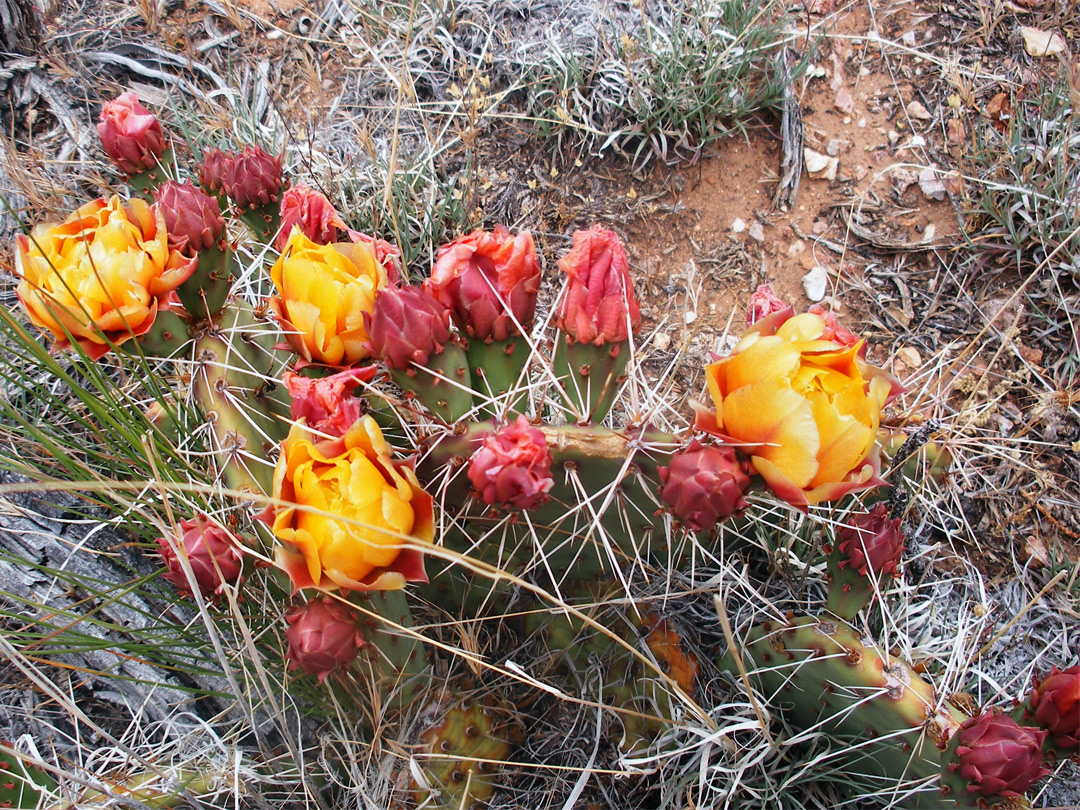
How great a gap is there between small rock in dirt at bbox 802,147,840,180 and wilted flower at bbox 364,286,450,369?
1.62m

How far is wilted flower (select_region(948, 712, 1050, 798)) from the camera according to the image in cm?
110

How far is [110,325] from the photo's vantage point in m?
1.24

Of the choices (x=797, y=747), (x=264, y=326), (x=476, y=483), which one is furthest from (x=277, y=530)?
(x=797, y=747)

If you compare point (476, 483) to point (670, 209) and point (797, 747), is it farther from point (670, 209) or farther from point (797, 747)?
point (670, 209)

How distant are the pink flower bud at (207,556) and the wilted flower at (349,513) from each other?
0.70 feet

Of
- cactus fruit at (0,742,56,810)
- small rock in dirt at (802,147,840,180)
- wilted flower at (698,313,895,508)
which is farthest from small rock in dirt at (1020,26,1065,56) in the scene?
cactus fruit at (0,742,56,810)

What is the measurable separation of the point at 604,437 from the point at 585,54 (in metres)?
1.67

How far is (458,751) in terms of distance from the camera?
138 cm

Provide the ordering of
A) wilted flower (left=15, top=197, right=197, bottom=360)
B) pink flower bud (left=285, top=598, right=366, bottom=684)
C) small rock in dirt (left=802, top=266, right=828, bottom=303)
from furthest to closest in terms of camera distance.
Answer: small rock in dirt (left=802, top=266, right=828, bottom=303)
wilted flower (left=15, top=197, right=197, bottom=360)
pink flower bud (left=285, top=598, right=366, bottom=684)

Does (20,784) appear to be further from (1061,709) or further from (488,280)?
(1061,709)

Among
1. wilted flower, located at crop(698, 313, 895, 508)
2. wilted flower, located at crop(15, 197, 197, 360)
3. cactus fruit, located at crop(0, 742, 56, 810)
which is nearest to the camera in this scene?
wilted flower, located at crop(698, 313, 895, 508)

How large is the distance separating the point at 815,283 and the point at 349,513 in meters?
1.68

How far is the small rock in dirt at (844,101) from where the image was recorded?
2.36 metres

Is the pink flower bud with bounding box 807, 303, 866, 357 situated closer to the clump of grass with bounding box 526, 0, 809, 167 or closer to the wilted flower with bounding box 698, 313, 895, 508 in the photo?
the wilted flower with bounding box 698, 313, 895, 508
